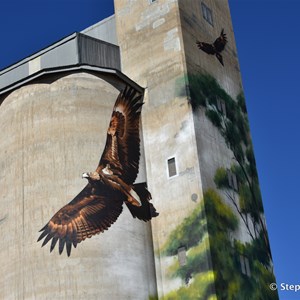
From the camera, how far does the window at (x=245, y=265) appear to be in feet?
123

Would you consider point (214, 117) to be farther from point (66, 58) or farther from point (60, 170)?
point (60, 170)

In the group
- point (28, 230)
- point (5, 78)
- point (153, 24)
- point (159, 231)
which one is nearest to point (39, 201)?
point (28, 230)

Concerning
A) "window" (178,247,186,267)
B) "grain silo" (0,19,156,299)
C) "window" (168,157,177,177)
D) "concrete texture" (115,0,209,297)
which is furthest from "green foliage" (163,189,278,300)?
"window" (168,157,177,177)

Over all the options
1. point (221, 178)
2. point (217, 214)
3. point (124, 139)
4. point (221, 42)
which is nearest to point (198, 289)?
point (217, 214)

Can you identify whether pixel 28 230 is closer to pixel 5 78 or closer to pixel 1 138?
pixel 1 138

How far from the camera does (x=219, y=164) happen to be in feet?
127

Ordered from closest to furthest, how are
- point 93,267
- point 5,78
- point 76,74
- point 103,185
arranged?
1. point 93,267
2. point 103,185
3. point 76,74
4. point 5,78

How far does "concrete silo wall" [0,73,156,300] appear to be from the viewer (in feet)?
113

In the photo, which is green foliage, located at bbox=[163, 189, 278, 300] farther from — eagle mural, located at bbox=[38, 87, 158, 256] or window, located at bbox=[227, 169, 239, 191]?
eagle mural, located at bbox=[38, 87, 158, 256]

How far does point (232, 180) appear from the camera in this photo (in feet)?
130

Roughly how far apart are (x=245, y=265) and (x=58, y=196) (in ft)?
33.1

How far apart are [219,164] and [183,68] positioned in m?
5.40

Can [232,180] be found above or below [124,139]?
below

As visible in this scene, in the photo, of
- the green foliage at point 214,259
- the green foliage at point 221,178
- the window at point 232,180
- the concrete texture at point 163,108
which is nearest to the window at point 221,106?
the concrete texture at point 163,108
